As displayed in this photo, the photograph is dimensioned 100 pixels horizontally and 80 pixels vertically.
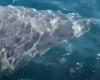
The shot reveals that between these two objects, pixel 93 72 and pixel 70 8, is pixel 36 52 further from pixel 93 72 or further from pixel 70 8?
pixel 70 8

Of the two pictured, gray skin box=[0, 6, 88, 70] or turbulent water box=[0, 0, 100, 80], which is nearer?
turbulent water box=[0, 0, 100, 80]

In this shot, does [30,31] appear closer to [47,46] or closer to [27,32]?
[27,32]

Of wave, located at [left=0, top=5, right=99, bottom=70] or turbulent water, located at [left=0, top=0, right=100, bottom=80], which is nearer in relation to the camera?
turbulent water, located at [left=0, top=0, right=100, bottom=80]

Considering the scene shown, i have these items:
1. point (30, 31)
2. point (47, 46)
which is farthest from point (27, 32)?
point (47, 46)

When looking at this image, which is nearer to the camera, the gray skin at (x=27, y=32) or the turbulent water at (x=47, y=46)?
the turbulent water at (x=47, y=46)

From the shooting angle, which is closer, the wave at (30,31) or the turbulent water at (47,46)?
the turbulent water at (47,46)
